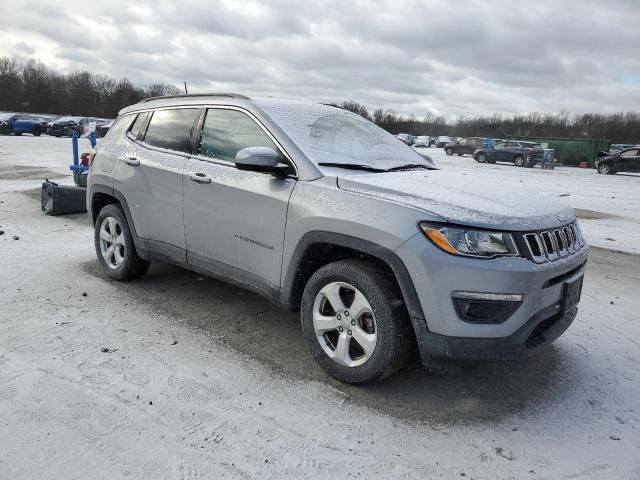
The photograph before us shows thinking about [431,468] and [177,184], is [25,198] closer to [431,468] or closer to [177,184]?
[177,184]

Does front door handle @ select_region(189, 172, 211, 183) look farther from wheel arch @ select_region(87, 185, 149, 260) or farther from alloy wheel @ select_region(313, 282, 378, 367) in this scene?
alloy wheel @ select_region(313, 282, 378, 367)

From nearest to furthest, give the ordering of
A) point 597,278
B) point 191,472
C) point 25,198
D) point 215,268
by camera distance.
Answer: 1. point 191,472
2. point 215,268
3. point 597,278
4. point 25,198

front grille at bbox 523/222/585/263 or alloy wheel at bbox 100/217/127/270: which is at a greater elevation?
front grille at bbox 523/222/585/263

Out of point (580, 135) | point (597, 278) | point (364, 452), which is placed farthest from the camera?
point (580, 135)

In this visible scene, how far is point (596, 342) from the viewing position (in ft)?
13.3

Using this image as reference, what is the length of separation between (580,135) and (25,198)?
6621 centimetres

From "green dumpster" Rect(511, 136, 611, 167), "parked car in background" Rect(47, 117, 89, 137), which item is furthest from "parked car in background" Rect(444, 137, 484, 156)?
"parked car in background" Rect(47, 117, 89, 137)

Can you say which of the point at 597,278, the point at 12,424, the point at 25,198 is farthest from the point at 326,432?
the point at 25,198

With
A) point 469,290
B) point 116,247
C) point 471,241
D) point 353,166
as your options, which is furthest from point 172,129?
point 469,290

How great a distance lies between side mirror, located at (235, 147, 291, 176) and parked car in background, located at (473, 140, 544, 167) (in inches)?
1166

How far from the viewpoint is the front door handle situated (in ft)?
12.7

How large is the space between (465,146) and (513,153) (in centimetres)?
898

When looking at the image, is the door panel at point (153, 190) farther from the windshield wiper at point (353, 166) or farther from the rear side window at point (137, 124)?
the windshield wiper at point (353, 166)

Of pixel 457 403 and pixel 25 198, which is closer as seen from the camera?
pixel 457 403
